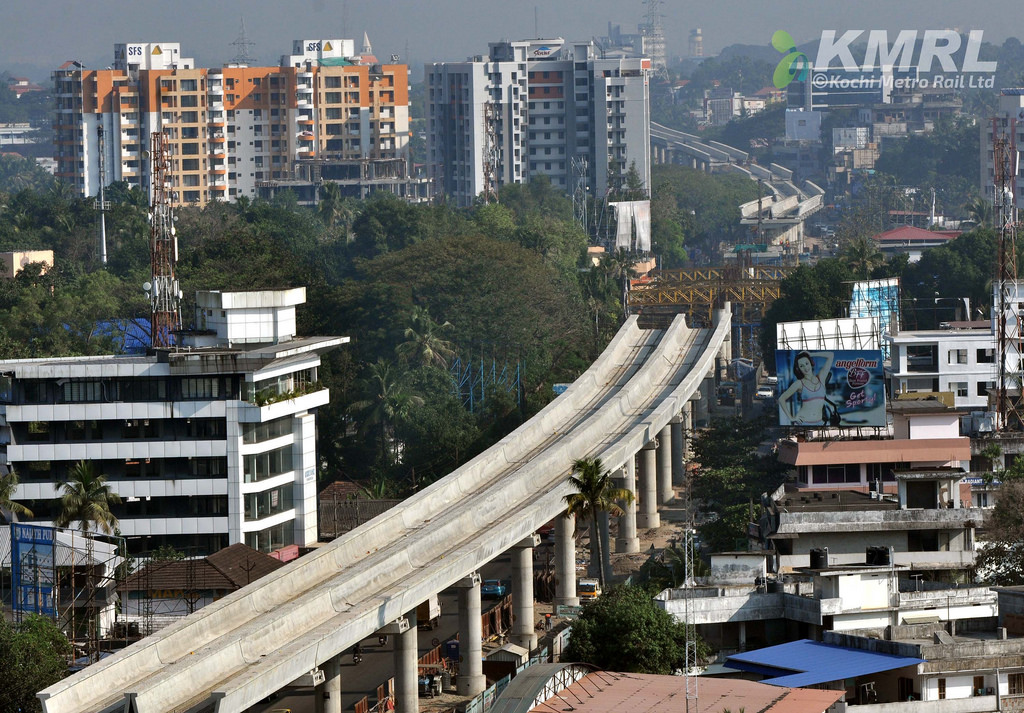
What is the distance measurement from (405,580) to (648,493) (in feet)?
110

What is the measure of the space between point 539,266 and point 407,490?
39.6 metres

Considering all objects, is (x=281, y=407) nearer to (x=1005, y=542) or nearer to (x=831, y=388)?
(x=831, y=388)

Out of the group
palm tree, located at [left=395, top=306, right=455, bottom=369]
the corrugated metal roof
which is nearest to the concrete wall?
the corrugated metal roof

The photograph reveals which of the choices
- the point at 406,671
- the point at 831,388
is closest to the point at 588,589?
the point at 831,388

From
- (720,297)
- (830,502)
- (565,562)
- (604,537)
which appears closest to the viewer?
(830,502)

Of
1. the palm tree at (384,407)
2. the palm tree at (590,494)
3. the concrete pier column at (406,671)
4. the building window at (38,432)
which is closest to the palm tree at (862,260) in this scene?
the palm tree at (384,407)

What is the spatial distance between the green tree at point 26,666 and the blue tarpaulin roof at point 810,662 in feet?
62.6

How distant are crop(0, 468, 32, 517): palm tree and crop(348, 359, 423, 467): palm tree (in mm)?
25761

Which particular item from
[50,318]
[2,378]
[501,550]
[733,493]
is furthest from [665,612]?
[50,318]

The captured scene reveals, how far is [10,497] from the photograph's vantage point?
76312 mm

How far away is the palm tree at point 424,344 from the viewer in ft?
374

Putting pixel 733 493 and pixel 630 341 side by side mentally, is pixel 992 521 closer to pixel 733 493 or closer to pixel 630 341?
pixel 733 493

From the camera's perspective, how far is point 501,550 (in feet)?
222

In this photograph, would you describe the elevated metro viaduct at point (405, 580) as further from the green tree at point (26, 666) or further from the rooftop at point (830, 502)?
the rooftop at point (830, 502)
